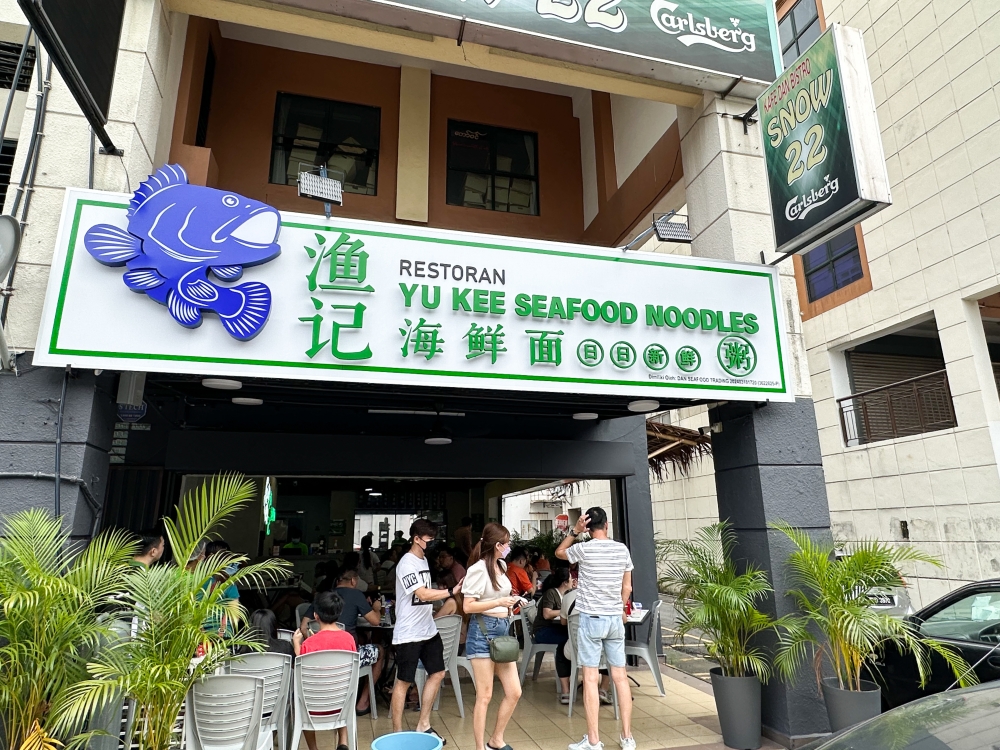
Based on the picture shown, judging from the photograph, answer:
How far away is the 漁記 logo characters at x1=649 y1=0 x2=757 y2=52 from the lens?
20.9 feet

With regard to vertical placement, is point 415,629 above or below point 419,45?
below

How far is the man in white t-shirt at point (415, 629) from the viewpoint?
5.06 m

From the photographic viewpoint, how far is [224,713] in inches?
147

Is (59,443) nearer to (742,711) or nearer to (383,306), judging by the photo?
(383,306)

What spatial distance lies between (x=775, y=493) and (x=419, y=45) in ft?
17.9

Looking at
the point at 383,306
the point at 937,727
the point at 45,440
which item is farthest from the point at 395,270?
the point at 937,727

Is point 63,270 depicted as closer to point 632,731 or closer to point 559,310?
point 559,310

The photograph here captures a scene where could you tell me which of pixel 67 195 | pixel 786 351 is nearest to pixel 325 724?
pixel 67 195

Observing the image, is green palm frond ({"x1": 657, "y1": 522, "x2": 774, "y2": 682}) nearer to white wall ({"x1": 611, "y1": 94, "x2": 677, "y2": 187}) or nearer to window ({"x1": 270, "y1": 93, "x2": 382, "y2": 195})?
white wall ({"x1": 611, "y1": 94, "x2": 677, "y2": 187})

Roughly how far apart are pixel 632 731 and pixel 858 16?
53.2ft

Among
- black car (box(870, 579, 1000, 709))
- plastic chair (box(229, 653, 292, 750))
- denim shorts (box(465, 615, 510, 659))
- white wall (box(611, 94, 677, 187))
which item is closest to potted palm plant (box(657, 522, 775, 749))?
black car (box(870, 579, 1000, 709))

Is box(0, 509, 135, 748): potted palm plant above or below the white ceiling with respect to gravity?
below

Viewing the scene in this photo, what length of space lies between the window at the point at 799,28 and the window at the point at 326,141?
1224 cm

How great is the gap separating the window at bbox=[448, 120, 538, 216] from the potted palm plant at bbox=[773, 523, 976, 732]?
18.8 ft
